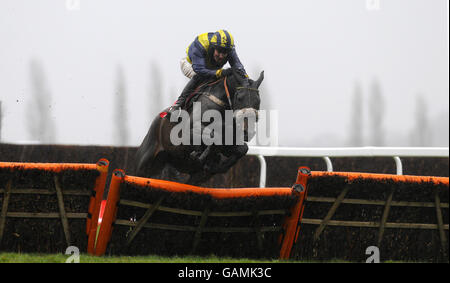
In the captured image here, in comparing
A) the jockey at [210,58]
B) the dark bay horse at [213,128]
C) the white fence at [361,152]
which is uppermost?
the jockey at [210,58]

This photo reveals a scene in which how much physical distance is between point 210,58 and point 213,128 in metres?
0.79

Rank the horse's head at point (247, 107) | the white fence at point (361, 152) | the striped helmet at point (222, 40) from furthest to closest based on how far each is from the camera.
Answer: the white fence at point (361, 152) < the striped helmet at point (222, 40) < the horse's head at point (247, 107)

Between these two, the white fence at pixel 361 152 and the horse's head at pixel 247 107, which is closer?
the horse's head at pixel 247 107

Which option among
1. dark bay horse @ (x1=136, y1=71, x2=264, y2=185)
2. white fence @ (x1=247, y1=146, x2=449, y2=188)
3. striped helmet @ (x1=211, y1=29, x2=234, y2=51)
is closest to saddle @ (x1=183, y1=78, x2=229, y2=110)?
dark bay horse @ (x1=136, y1=71, x2=264, y2=185)

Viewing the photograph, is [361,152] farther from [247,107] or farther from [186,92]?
[186,92]

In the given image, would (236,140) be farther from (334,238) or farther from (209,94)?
(334,238)

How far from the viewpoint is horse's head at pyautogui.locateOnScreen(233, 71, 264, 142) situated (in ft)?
16.2

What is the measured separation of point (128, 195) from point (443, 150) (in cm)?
390

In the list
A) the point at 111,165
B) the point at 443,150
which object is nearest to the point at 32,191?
the point at 443,150

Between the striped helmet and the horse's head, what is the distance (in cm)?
50

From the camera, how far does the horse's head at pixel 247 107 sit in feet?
16.2

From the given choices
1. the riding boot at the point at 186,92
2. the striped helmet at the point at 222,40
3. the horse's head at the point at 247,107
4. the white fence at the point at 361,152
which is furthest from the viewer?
the white fence at the point at 361,152

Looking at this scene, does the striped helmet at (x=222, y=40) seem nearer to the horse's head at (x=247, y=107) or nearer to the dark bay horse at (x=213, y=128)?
the dark bay horse at (x=213, y=128)

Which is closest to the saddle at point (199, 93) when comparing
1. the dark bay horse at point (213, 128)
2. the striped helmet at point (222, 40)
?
the dark bay horse at point (213, 128)
